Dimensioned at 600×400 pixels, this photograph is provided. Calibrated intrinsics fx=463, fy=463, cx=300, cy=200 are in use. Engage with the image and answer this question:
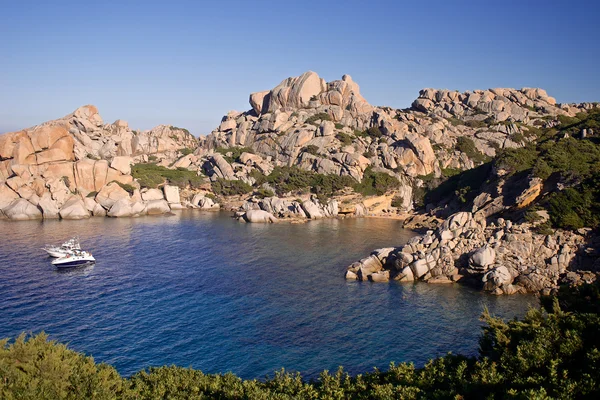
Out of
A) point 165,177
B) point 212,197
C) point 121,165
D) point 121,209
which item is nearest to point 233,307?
point 121,209

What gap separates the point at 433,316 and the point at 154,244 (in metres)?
39.0

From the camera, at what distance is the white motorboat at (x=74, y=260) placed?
48.8 m

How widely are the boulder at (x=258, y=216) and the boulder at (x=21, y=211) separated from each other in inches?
1373

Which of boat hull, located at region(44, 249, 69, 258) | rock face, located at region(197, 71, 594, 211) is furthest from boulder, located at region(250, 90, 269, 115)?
boat hull, located at region(44, 249, 69, 258)

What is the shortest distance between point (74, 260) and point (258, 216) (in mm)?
35770

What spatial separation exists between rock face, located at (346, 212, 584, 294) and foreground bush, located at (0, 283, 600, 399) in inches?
878

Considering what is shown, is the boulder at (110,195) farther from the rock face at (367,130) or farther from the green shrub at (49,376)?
the green shrub at (49,376)

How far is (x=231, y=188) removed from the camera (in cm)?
10025

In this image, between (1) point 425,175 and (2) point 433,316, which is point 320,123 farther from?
(2) point 433,316

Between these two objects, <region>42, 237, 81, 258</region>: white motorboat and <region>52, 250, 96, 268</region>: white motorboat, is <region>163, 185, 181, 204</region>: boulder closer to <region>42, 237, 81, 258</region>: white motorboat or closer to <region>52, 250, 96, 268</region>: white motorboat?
<region>42, 237, 81, 258</region>: white motorboat

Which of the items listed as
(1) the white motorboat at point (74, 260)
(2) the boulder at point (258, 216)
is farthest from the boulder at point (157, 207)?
(1) the white motorboat at point (74, 260)

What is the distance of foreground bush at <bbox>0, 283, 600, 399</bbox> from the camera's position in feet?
54.8

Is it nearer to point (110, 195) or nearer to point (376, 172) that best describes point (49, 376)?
point (110, 195)

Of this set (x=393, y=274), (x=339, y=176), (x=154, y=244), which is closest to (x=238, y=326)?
(x=393, y=274)
